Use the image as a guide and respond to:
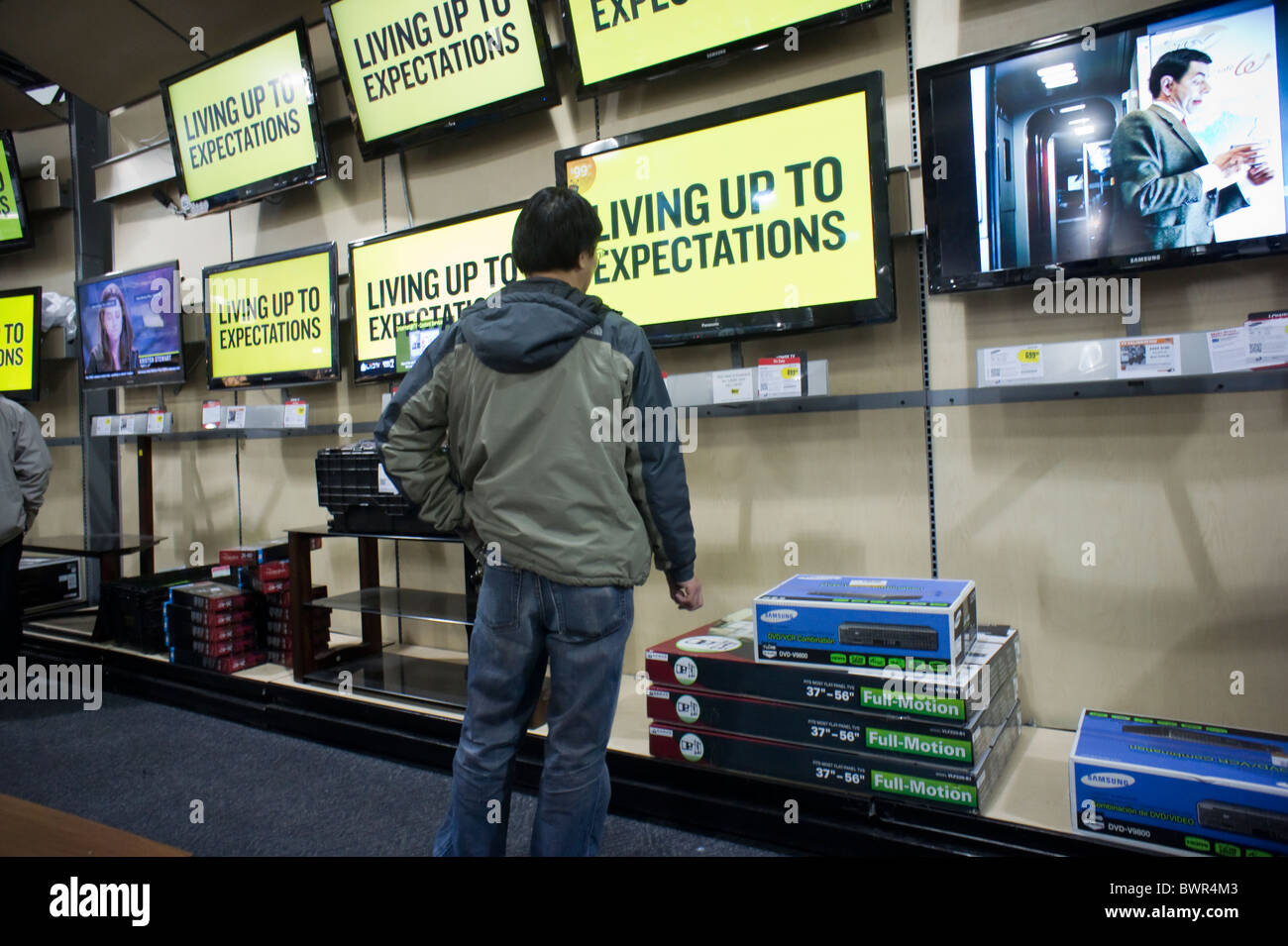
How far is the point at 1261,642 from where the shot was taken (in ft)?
6.49

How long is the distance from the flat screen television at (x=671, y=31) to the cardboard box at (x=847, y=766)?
6.81 feet

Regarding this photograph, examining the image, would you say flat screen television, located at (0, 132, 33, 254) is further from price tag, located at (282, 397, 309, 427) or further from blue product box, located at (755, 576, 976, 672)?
blue product box, located at (755, 576, 976, 672)

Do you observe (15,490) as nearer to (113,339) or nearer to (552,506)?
(113,339)

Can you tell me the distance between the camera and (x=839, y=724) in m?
1.91

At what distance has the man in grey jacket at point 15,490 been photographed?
3191mm

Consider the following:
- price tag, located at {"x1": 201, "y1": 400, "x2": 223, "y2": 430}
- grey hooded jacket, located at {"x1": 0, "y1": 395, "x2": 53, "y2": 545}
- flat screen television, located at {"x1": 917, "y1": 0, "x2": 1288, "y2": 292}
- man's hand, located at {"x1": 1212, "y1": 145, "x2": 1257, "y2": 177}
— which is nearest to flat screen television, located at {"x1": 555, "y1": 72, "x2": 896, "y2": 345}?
flat screen television, located at {"x1": 917, "y1": 0, "x2": 1288, "y2": 292}

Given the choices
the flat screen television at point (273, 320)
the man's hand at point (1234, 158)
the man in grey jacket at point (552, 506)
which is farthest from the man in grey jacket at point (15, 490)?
the man's hand at point (1234, 158)

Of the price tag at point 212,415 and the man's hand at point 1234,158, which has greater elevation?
the man's hand at point 1234,158

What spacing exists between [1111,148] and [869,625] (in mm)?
1358

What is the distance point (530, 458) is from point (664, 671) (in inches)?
34.8

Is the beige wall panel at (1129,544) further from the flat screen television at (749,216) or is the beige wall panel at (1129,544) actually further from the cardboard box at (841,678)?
the flat screen television at (749,216)

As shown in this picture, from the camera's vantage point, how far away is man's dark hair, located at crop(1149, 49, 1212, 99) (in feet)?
6.16
